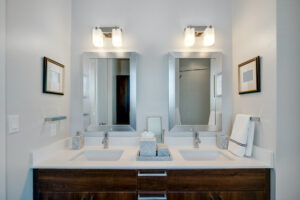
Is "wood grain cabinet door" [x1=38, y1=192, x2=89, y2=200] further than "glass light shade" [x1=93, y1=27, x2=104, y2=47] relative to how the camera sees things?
No

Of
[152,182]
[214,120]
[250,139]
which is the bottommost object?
[152,182]

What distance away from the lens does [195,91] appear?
1.88m

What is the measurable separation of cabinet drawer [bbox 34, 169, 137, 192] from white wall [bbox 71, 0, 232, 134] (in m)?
0.67

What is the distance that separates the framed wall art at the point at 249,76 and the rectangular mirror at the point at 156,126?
34.7 inches

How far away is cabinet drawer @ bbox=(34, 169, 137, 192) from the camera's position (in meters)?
1.32

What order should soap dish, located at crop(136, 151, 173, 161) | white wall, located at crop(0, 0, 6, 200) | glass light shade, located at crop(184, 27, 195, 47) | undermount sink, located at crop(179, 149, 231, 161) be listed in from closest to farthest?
white wall, located at crop(0, 0, 6, 200)
soap dish, located at crop(136, 151, 173, 161)
undermount sink, located at crop(179, 149, 231, 161)
glass light shade, located at crop(184, 27, 195, 47)

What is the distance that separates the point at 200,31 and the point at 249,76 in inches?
27.6

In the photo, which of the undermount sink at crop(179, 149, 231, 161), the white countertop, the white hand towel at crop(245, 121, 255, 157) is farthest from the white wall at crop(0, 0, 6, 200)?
the white hand towel at crop(245, 121, 255, 157)

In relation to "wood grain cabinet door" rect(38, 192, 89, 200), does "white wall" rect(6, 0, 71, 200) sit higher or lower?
higher

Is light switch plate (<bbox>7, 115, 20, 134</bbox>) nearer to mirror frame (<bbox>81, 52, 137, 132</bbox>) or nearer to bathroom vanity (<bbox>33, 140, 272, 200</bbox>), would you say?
bathroom vanity (<bbox>33, 140, 272, 200</bbox>)

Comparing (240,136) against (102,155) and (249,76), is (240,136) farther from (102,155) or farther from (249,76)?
(102,155)

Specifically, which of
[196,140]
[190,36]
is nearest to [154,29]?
[190,36]

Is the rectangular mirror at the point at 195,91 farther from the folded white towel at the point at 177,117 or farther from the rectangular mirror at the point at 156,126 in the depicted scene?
the rectangular mirror at the point at 156,126

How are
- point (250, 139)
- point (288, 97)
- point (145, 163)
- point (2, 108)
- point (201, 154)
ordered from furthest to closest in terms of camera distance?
point (201, 154) → point (250, 139) → point (145, 163) → point (288, 97) → point (2, 108)
